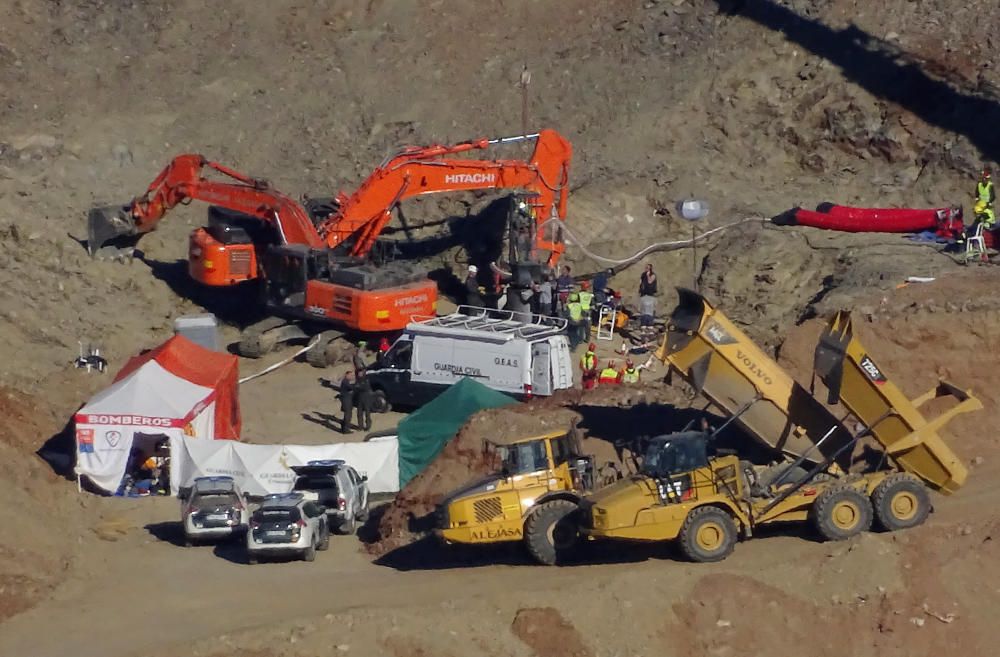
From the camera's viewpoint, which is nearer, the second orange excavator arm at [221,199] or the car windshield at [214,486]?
the car windshield at [214,486]

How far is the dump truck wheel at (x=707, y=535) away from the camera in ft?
75.1

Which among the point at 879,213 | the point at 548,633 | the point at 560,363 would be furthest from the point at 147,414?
the point at 879,213

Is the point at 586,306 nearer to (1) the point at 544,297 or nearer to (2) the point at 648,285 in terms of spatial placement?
(1) the point at 544,297

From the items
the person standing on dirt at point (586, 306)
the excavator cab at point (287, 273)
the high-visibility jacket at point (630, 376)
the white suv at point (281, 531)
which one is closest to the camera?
the white suv at point (281, 531)

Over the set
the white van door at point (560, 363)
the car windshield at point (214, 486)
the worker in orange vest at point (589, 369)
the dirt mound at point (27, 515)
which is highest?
the white van door at point (560, 363)

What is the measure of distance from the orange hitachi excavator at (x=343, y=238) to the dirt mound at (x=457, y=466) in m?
7.36

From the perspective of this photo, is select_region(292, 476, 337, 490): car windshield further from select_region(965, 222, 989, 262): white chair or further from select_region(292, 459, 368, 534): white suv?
select_region(965, 222, 989, 262): white chair

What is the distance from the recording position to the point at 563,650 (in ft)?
70.3

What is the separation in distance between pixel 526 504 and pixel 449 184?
50.2 feet

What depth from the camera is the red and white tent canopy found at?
2928 cm

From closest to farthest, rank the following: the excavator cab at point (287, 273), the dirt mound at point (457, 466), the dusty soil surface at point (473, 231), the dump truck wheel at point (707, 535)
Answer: the dusty soil surface at point (473, 231) < the dump truck wheel at point (707, 535) < the dirt mound at point (457, 466) < the excavator cab at point (287, 273)

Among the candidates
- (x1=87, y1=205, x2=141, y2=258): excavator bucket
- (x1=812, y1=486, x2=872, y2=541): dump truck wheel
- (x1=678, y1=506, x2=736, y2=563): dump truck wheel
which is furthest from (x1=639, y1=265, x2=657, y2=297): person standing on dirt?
(x1=678, y1=506, x2=736, y2=563): dump truck wheel

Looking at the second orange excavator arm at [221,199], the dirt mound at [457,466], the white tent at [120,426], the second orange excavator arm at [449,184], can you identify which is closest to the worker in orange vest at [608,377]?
the dirt mound at [457,466]

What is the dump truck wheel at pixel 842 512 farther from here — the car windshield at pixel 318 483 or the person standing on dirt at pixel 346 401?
the person standing on dirt at pixel 346 401
